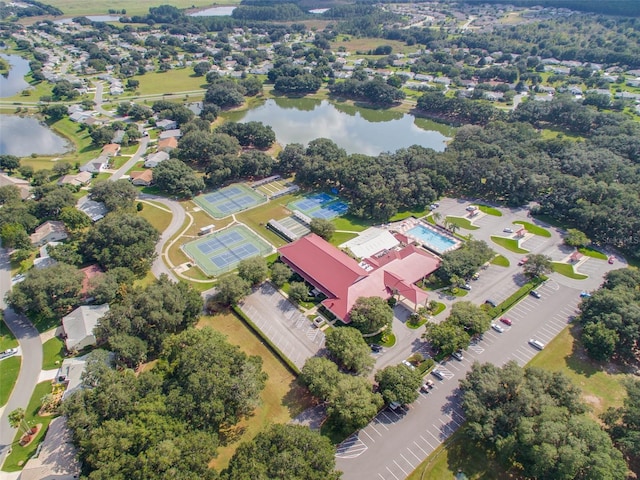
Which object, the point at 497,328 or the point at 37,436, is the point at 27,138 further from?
the point at 497,328

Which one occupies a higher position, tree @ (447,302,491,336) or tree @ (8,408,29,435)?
tree @ (447,302,491,336)

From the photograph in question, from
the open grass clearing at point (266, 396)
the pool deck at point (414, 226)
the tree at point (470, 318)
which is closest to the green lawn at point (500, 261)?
the pool deck at point (414, 226)

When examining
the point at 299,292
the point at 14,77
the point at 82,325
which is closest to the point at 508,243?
the point at 299,292

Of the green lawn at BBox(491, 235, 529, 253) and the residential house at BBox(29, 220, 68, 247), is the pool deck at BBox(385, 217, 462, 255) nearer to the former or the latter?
the green lawn at BBox(491, 235, 529, 253)

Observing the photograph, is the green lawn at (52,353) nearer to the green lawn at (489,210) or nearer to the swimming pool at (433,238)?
the swimming pool at (433,238)

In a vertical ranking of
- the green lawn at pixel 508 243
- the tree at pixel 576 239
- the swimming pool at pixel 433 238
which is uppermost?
the tree at pixel 576 239

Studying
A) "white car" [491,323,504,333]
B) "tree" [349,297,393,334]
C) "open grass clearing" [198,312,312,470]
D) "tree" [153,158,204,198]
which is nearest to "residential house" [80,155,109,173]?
"tree" [153,158,204,198]

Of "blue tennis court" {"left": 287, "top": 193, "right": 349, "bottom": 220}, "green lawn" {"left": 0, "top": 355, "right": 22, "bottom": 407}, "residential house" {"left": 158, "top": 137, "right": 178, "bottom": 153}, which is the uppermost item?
"residential house" {"left": 158, "top": 137, "right": 178, "bottom": 153}
